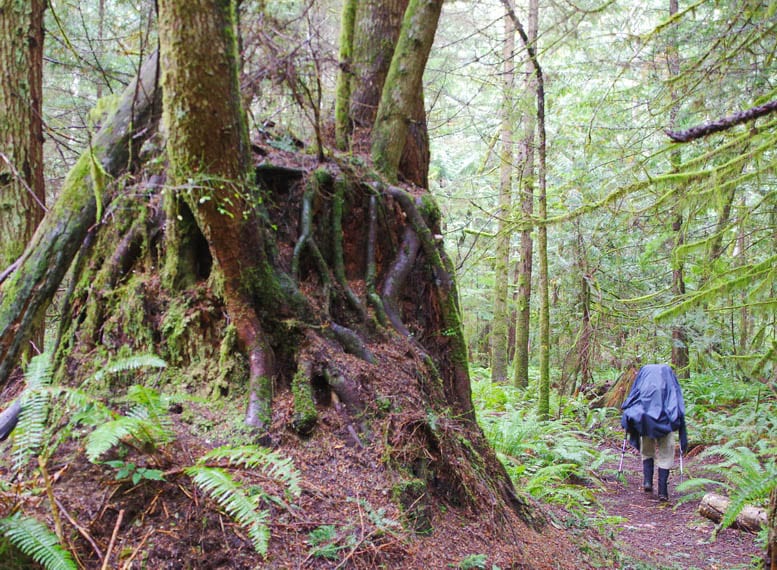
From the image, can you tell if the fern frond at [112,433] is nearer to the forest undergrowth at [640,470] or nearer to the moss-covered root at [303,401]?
the moss-covered root at [303,401]

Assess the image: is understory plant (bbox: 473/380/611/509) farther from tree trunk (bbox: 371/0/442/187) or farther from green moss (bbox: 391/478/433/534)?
tree trunk (bbox: 371/0/442/187)

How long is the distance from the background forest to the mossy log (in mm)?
251

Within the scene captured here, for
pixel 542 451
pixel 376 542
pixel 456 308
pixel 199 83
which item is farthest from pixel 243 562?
pixel 542 451

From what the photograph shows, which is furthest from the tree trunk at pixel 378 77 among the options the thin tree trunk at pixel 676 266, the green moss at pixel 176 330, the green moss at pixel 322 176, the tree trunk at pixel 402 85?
the thin tree trunk at pixel 676 266

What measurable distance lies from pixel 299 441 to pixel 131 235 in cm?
220

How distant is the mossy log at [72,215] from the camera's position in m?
3.46

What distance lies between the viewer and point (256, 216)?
3.54 meters

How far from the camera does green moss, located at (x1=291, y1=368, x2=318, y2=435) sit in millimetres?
3367

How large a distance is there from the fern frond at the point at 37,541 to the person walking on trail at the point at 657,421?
7.74m

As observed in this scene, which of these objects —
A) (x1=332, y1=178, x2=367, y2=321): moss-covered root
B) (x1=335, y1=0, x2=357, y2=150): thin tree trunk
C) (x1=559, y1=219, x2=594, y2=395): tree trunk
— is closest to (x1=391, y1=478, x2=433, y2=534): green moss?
(x1=332, y1=178, x2=367, y2=321): moss-covered root

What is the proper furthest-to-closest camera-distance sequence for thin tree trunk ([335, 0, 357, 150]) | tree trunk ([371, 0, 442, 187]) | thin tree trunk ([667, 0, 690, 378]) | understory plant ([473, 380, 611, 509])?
thin tree trunk ([667, 0, 690, 378]) → understory plant ([473, 380, 611, 509]) → thin tree trunk ([335, 0, 357, 150]) → tree trunk ([371, 0, 442, 187])

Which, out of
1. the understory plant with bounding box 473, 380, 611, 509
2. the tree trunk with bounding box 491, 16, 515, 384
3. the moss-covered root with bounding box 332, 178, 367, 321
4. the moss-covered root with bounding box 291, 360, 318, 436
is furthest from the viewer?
the tree trunk with bounding box 491, 16, 515, 384

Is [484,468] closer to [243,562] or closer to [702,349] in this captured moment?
[243,562]

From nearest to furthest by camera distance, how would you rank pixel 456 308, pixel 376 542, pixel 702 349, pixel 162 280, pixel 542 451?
pixel 376 542
pixel 162 280
pixel 456 308
pixel 542 451
pixel 702 349
